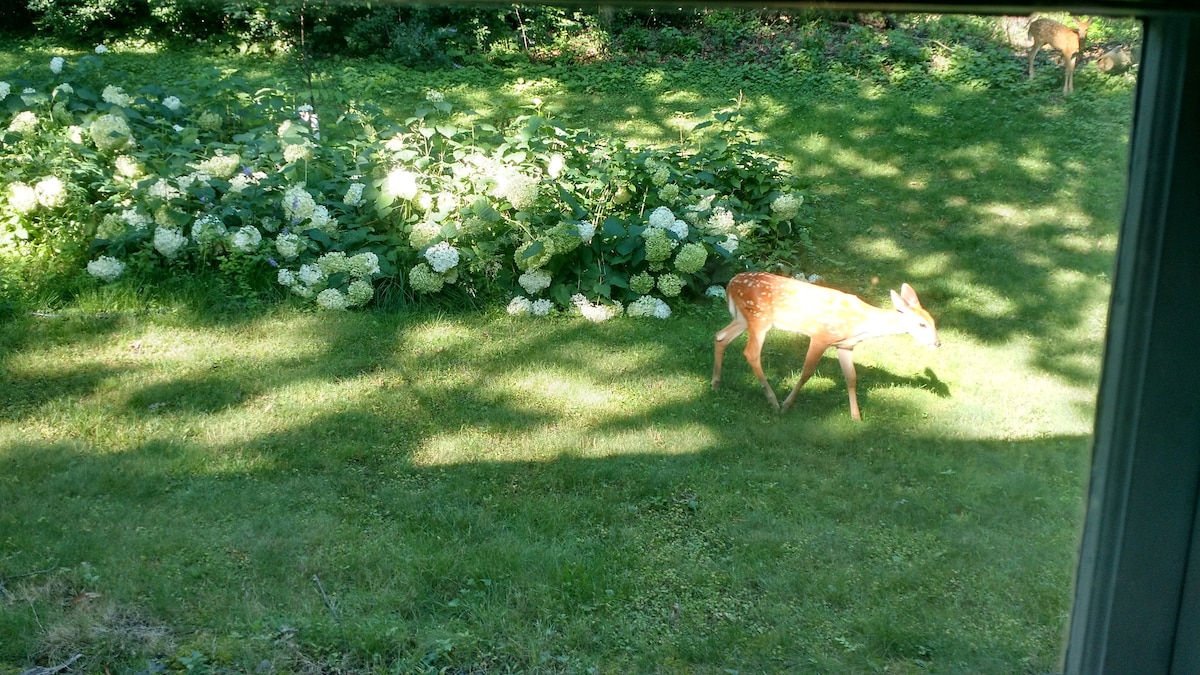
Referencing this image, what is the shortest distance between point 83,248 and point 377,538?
236cm

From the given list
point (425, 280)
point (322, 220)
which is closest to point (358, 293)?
point (425, 280)

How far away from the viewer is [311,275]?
13.5ft

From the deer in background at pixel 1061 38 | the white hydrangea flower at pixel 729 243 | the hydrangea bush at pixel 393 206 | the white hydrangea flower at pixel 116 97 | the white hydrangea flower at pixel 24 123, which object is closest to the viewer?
the deer in background at pixel 1061 38

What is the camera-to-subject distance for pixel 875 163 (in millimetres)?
4754

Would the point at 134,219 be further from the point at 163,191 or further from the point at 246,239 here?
the point at 246,239

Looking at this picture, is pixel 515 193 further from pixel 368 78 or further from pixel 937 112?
pixel 937 112

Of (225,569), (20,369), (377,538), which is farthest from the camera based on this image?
(20,369)

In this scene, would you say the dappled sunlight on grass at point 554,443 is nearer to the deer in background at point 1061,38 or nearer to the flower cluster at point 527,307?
the flower cluster at point 527,307

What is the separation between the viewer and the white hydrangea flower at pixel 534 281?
4207 millimetres

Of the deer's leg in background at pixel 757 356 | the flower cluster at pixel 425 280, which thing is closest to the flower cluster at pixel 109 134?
the flower cluster at pixel 425 280

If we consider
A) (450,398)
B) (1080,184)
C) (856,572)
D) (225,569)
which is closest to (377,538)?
(225,569)

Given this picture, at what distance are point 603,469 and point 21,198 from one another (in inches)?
111

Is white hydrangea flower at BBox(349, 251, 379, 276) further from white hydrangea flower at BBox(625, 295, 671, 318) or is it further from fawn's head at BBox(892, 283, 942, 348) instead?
fawn's head at BBox(892, 283, 942, 348)

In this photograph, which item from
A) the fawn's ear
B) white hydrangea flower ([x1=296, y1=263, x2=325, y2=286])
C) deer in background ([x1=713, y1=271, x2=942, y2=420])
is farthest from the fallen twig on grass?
the fawn's ear
